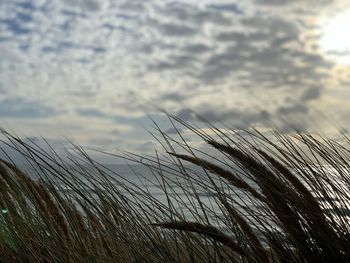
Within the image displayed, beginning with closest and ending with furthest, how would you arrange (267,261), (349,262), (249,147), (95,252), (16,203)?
1. (349,262)
2. (267,261)
3. (249,147)
4. (95,252)
5. (16,203)

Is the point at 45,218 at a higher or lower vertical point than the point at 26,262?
higher

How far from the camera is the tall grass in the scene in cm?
174

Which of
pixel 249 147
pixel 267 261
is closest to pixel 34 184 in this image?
pixel 249 147

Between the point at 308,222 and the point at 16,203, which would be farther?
the point at 16,203

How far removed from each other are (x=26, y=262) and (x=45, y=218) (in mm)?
230

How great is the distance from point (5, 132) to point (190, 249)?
1159 millimetres

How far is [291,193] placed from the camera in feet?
5.71

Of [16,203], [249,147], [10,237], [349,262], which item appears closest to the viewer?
[349,262]

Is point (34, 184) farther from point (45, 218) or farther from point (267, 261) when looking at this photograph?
point (267, 261)

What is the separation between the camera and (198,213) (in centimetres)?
242

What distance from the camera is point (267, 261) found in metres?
1.81

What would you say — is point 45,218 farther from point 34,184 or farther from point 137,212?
point 137,212

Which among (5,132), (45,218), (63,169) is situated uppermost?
(5,132)

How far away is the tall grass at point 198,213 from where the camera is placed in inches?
68.4
